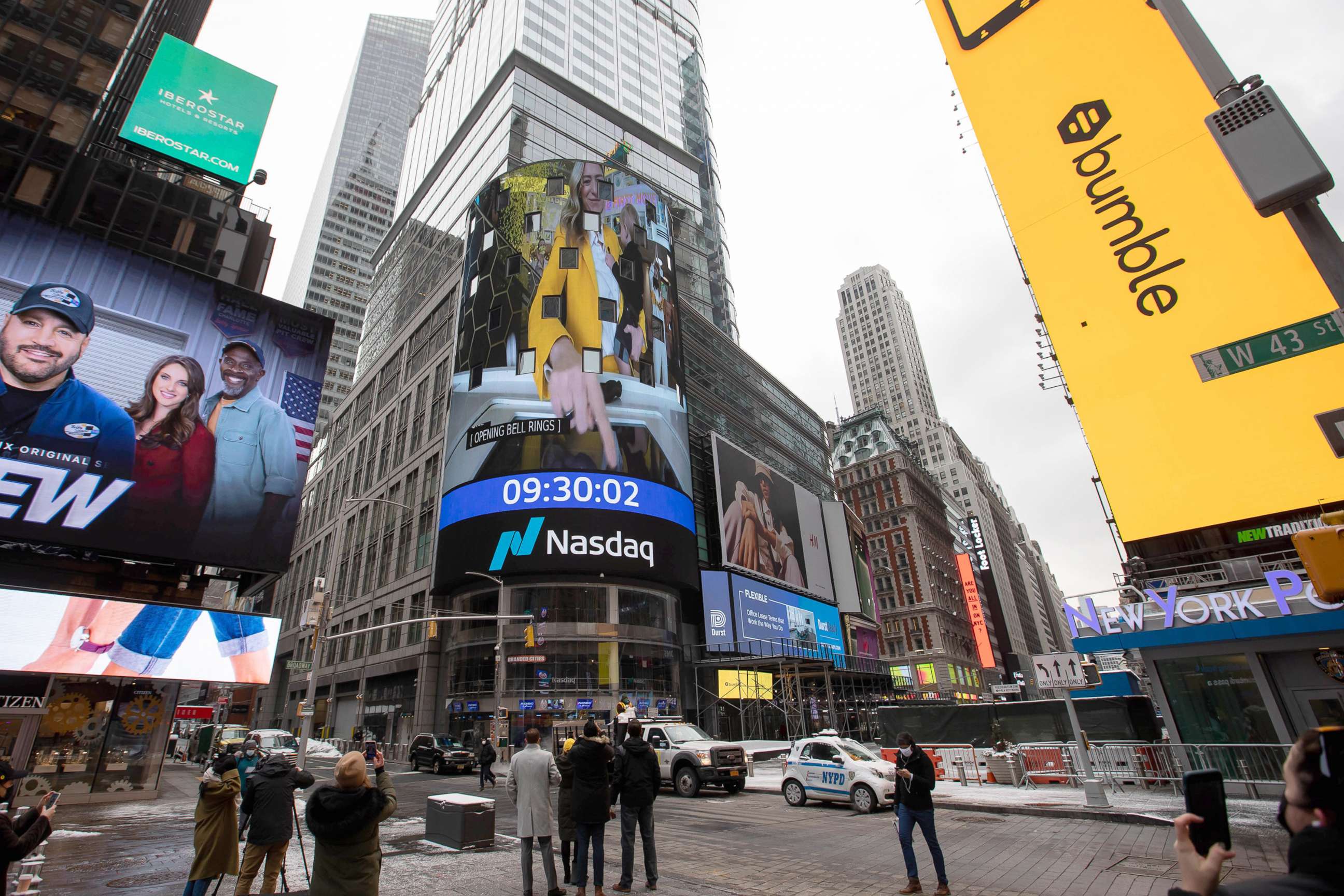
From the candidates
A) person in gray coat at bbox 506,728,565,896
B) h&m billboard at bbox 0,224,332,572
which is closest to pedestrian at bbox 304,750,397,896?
person in gray coat at bbox 506,728,565,896

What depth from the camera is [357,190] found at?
5502 inches

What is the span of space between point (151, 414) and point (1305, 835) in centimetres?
3350

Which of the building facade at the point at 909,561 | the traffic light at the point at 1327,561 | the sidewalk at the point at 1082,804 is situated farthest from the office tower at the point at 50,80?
the building facade at the point at 909,561

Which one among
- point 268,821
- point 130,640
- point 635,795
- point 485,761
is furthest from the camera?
point 485,761

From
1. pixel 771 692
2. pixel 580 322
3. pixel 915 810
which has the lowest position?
pixel 915 810

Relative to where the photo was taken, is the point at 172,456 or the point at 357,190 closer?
the point at 172,456

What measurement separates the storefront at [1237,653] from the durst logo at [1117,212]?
7.52m

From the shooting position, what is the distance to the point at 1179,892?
232 centimetres

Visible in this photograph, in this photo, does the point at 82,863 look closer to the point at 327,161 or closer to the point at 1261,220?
the point at 1261,220

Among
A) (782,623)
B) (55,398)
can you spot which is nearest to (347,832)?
(55,398)

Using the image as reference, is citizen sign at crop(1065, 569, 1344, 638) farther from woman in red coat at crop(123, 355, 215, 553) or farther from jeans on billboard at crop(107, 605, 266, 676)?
woman in red coat at crop(123, 355, 215, 553)

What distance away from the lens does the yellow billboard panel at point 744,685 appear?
44.4 meters

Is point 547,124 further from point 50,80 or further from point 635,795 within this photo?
point 635,795

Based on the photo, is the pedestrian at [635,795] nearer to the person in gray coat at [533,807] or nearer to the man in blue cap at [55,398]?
the person in gray coat at [533,807]
